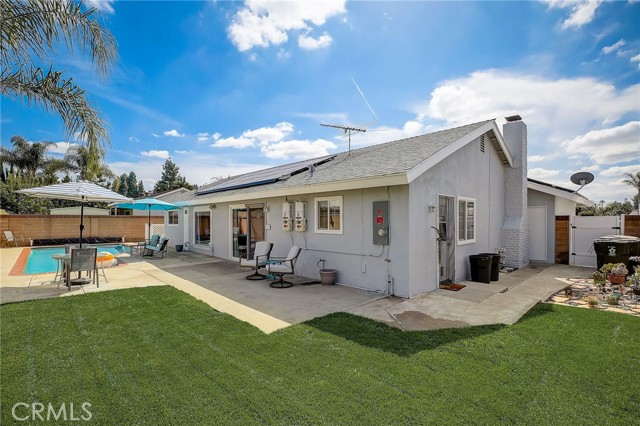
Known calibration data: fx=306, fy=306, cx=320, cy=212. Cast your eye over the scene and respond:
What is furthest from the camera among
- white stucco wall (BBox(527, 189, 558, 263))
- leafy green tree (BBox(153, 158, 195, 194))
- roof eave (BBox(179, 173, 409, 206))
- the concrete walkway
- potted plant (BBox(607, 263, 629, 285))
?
leafy green tree (BBox(153, 158, 195, 194))

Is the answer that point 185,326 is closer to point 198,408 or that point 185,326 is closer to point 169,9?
point 198,408

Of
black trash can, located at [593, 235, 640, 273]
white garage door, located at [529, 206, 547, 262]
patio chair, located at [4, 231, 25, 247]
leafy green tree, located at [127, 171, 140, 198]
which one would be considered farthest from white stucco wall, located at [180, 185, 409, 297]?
leafy green tree, located at [127, 171, 140, 198]

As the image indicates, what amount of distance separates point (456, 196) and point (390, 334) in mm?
5405

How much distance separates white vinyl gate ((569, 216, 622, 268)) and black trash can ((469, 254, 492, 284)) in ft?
18.7

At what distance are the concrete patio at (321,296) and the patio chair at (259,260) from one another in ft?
1.45

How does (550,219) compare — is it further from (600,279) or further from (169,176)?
(169,176)

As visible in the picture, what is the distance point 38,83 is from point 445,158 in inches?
351

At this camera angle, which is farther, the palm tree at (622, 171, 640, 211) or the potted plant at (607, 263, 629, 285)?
the palm tree at (622, 171, 640, 211)

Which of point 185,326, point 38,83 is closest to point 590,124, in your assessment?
point 185,326

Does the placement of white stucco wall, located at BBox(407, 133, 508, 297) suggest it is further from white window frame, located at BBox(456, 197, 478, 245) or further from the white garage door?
the white garage door

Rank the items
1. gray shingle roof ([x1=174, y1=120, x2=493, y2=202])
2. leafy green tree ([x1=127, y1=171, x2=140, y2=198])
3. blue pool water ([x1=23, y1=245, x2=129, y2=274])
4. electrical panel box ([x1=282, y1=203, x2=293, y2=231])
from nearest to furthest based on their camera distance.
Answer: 1. gray shingle roof ([x1=174, y1=120, x2=493, y2=202])
2. electrical panel box ([x1=282, y1=203, x2=293, y2=231])
3. blue pool water ([x1=23, y1=245, x2=129, y2=274])
4. leafy green tree ([x1=127, y1=171, x2=140, y2=198])

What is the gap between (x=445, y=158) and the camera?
8266 millimetres

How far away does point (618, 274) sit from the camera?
769 cm

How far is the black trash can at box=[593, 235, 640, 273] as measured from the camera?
929 cm
